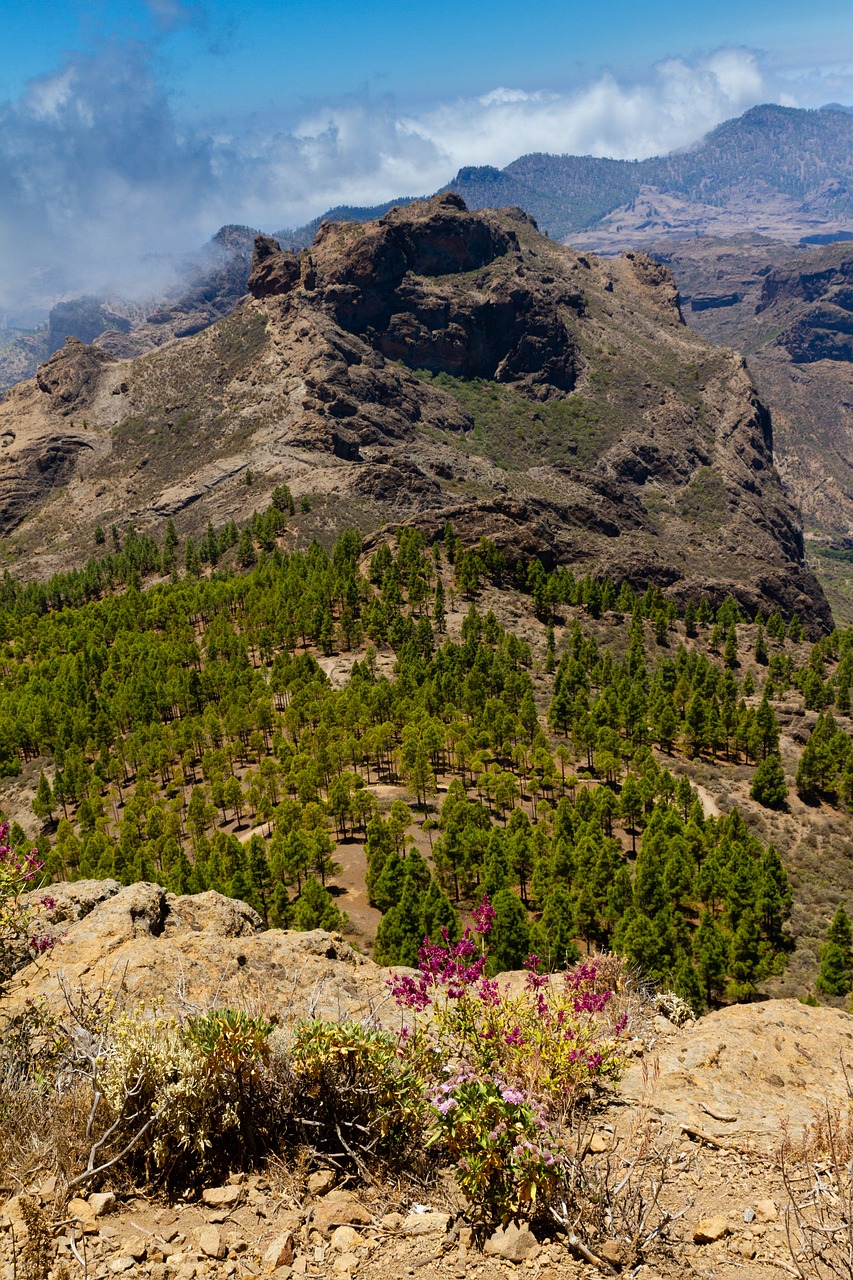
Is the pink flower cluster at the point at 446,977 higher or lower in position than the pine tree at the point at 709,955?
higher

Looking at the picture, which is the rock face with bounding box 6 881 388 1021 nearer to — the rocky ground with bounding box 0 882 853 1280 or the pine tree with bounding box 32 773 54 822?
the rocky ground with bounding box 0 882 853 1280

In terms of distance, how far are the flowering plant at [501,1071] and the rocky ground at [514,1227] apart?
0.48 meters

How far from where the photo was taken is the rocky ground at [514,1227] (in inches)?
291

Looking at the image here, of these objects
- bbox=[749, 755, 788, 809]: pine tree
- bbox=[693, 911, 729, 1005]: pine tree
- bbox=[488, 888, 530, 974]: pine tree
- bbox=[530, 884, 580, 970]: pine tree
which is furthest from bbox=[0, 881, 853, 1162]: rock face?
bbox=[749, 755, 788, 809]: pine tree

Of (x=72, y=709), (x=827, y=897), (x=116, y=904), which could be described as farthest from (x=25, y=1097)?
(x=72, y=709)

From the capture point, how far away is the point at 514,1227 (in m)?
7.71

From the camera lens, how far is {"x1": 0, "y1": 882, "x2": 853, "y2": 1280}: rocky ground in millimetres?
7398

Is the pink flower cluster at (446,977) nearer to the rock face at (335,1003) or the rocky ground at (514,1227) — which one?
the rock face at (335,1003)

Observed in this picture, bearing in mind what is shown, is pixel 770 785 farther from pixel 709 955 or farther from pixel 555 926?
pixel 555 926

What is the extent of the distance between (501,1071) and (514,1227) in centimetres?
158

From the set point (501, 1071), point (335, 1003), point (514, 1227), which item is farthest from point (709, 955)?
point (514, 1227)

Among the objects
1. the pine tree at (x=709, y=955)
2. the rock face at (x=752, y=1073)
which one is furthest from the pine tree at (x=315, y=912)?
the rock face at (x=752, y=1073)

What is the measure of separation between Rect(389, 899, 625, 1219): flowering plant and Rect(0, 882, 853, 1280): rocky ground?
1.56 ft

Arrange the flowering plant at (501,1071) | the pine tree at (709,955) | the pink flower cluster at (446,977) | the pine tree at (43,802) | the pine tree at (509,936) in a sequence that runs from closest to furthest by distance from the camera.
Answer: the flowering plant at (501,1071) < the pink flower cluster at (446,977) < the pine tree at (509,936) < the pine tree at (709,955) < the pine tree at (43,802)
